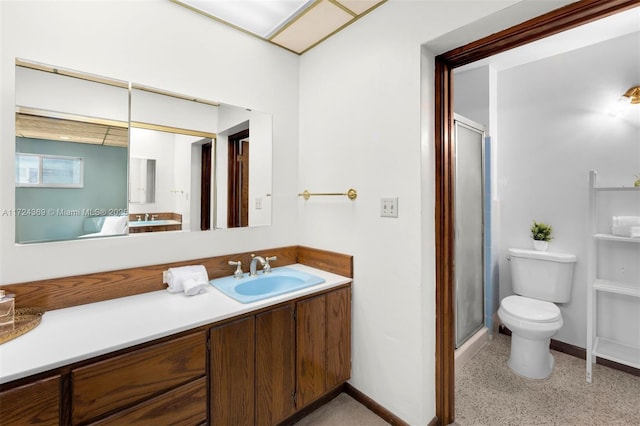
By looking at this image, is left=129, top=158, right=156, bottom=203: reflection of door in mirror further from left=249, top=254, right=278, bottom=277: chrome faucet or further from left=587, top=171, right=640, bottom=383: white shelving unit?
left=587, top=171, right=640, bottom=383: white shelving unit

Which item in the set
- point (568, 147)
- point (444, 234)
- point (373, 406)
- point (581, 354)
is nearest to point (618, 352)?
point (581, 354)

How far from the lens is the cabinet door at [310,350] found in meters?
1.57

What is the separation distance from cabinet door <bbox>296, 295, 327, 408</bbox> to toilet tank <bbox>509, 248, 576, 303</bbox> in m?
1.88

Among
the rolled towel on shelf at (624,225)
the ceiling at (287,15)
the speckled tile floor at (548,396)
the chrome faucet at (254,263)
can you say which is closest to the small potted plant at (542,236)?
the rolled towel on shelf at (624,225)

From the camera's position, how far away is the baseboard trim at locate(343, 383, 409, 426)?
5.28ft

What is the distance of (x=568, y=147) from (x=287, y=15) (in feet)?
7.85

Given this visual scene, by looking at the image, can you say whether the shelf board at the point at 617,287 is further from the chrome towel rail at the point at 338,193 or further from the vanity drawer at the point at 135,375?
the vanity drawer at the point at 135,375

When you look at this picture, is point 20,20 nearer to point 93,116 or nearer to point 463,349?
point 93,116

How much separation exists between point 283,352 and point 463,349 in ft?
5.19

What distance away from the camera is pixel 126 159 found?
153 cm

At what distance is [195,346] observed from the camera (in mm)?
1183

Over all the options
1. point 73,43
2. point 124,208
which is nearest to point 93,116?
point 73,43

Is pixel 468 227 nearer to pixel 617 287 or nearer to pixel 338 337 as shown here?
pixel 617 287

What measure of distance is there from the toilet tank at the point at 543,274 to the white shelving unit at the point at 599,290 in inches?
7.2
